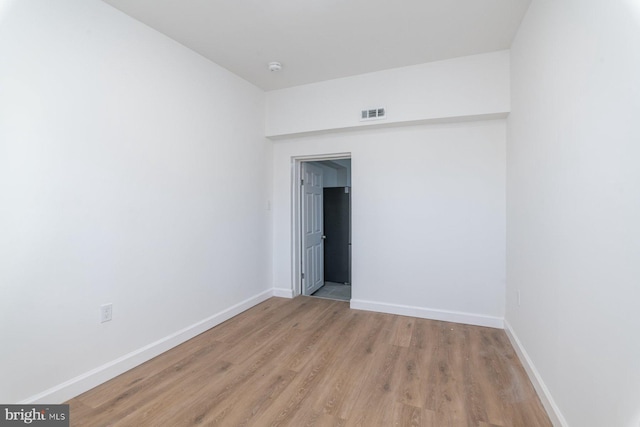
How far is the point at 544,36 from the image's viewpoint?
1.89 m

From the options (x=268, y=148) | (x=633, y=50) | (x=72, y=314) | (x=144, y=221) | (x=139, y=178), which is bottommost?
(x=72, y=314)

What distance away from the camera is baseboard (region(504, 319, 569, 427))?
5.24 feet

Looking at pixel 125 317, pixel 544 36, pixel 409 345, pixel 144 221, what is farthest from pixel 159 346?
pixel 544 36

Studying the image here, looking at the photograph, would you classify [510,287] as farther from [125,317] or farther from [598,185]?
[125,317]

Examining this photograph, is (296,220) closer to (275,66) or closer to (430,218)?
(430,218)

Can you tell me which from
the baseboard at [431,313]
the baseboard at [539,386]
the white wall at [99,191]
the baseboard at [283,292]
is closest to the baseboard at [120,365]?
the white wall at [99,191]

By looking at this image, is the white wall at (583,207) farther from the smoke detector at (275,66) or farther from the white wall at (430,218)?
the smoke detector at (275,66)

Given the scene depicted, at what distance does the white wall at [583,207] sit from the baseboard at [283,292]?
2743 millimetres

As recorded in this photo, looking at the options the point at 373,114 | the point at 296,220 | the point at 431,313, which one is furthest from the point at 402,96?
the point at 431,313

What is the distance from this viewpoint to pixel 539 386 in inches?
74.6

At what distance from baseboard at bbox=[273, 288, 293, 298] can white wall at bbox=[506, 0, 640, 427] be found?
108 inches

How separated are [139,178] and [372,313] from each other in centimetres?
285

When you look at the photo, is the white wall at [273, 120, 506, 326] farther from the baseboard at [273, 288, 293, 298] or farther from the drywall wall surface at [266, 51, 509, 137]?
the baseboard at [273, 288, 293, 298]

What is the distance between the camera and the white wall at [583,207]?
106cm
